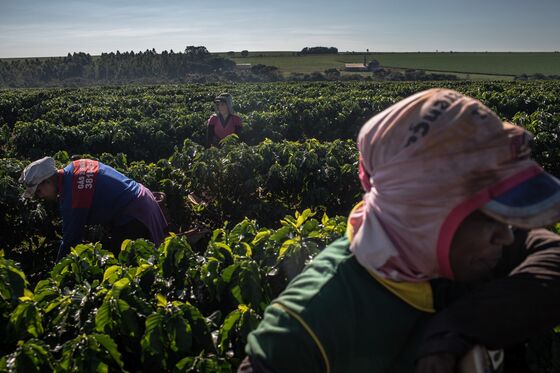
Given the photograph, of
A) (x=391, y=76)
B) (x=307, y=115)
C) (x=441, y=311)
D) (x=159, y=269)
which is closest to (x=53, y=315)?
(x=159, y=269)

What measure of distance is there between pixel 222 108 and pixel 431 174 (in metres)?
6.96

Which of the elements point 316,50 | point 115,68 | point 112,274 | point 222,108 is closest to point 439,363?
point 112,274

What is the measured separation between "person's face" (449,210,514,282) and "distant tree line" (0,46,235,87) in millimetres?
84654

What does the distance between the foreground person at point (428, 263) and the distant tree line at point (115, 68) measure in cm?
8465

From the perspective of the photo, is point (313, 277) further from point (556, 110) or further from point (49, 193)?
point (556, 110)

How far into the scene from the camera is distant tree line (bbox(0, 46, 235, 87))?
85438mm

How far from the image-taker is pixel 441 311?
1057 mm

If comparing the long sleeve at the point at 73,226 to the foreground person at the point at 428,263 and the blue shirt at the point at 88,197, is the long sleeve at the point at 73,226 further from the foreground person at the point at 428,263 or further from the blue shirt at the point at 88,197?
the foreground person at the point at 428,263

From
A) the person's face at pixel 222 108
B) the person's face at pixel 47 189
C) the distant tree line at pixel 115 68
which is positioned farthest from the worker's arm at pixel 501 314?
the distant tree line at pixel 115 68

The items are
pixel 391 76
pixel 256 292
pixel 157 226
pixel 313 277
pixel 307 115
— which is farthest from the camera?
pixel 391 76

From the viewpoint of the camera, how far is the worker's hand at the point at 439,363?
0.93 m

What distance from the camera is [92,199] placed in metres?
4.16

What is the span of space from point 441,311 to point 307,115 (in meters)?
13.2

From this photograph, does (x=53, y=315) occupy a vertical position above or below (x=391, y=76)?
below
